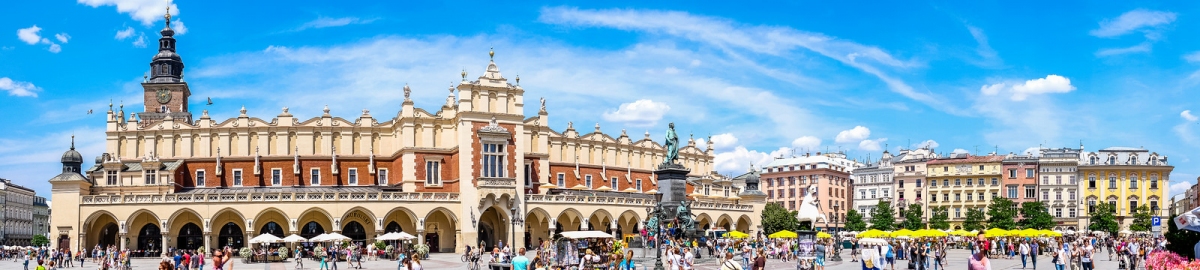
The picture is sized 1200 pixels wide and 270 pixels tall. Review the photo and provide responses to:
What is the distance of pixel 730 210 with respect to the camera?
89875 millimetres

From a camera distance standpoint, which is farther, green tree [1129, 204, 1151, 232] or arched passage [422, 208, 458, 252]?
green tree [1129, 204, 1151, 232]

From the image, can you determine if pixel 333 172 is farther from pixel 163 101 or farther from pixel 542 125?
pixel 163 101

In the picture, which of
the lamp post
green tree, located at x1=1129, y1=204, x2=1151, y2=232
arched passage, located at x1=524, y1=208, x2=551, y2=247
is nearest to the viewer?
the lamp post

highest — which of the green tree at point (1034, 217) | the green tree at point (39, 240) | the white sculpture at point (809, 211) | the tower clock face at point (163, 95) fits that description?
the tower clock face at point (163, 95)

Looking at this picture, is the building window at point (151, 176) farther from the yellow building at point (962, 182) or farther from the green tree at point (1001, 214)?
the yellow building at point (962, 182)

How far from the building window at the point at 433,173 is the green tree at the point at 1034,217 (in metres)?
63.7

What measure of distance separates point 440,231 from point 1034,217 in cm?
6570

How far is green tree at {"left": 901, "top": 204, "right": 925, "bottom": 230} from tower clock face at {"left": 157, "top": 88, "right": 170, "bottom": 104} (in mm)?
72879

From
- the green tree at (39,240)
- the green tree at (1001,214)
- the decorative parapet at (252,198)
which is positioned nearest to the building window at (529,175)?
the decorative parapet at (252,198)

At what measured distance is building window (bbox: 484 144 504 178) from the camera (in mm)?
73250

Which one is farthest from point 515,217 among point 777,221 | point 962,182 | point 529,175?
point 962,182

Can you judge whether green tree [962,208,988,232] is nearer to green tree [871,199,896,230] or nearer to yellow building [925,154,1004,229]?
yellow building [925,154,1004,229]

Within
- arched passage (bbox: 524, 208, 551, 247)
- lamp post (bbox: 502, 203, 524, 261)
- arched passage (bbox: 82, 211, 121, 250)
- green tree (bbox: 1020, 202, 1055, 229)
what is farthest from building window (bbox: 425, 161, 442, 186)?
green tree (bbox: 1020, 202, 1055, 229)

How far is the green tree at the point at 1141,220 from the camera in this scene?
10669cm
